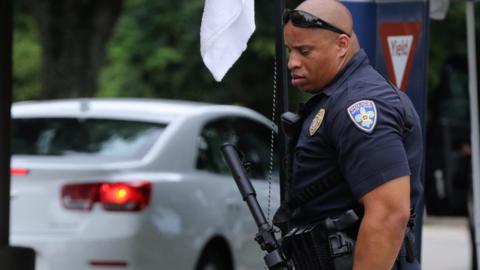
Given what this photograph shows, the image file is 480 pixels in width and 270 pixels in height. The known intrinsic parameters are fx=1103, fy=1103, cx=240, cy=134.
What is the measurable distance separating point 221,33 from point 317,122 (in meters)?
0.81

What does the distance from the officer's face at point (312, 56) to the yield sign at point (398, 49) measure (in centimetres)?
150

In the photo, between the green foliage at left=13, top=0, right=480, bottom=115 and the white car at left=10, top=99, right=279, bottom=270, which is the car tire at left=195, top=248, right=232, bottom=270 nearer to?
the white car at left=10, top=99, right=279, bottom=270

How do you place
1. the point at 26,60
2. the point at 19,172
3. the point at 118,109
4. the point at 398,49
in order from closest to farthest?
the point at 398,49 → the point at 19,172 → the point at 118,109 → the point at 26,60

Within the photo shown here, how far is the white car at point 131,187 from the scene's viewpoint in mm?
6184

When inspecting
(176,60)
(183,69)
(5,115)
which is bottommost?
(183,69)

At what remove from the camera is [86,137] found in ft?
22.7

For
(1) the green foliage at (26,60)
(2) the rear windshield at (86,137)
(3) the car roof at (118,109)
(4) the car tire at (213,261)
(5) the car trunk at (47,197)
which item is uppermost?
(3) the car roof at (118,109)

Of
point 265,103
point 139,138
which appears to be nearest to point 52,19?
point 139,138

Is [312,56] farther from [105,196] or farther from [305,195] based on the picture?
[105,196]

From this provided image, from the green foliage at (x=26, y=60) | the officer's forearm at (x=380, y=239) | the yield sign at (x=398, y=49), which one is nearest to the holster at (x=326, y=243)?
the officer's forearm at (x=380, y=239)

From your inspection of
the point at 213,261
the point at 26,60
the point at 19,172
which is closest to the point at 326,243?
the point at 19,172

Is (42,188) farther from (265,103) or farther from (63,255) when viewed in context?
(265,103)

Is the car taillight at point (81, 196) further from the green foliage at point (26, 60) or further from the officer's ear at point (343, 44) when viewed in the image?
the green foliage at point (26, 60)

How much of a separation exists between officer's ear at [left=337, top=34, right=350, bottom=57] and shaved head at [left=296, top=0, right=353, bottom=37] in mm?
20
